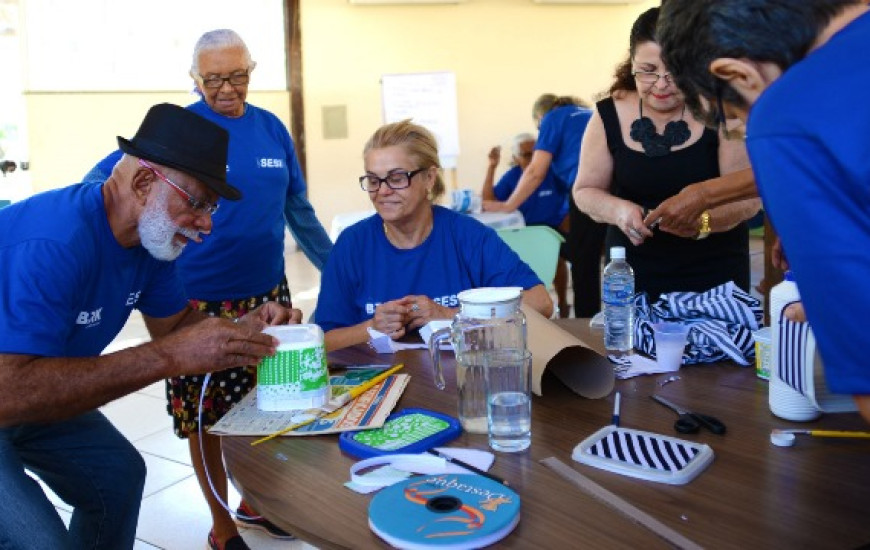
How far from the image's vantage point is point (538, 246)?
13.1 ft

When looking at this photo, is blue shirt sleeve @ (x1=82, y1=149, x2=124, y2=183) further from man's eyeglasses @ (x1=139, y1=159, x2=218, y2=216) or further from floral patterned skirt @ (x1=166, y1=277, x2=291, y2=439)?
man's eyeglasses @ (x1=139, y1=159, x2=218, y2=216)

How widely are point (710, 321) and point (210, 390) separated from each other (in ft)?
5.18

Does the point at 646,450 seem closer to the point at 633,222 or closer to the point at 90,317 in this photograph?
the point at 633,222

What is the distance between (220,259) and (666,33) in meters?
1.87

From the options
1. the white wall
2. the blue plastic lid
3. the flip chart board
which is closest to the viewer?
the blue plastic lid

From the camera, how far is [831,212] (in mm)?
856

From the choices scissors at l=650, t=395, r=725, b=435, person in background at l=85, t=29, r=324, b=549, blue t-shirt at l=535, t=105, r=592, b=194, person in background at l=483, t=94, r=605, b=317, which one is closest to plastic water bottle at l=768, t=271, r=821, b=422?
scissors at l=650, t=395, r=725, b=435

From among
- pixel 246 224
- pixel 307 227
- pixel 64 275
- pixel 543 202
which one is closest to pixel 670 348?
pixel 64 275

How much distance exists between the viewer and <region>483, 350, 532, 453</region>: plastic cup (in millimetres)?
1353

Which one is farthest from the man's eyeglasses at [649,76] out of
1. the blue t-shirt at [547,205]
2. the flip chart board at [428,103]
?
the flip chart board at [428,103]

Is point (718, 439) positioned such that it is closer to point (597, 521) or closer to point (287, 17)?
point (597, 521)

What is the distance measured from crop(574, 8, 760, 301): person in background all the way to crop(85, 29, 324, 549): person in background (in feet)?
3.46

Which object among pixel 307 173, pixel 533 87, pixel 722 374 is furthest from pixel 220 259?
pixel 533 87

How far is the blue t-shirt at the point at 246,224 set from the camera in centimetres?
265
